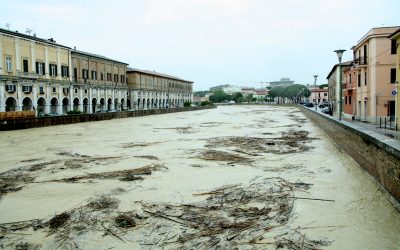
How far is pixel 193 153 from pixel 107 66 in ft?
178

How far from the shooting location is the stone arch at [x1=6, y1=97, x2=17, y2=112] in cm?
3975

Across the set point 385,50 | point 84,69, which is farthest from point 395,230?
point 84,69

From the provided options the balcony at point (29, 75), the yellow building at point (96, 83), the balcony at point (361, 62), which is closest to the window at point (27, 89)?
the balcony at point (29, 75)

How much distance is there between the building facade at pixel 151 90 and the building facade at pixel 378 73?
5194 cm

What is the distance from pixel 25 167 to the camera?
43.8ft

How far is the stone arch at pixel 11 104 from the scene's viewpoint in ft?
130

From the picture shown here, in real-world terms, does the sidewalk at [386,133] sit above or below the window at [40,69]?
below

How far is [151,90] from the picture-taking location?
274 ft

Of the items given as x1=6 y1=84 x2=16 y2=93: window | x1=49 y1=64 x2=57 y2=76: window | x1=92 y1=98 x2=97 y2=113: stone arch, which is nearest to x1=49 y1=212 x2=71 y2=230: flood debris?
x1=6 y1=84 x2=16 y2=93: window

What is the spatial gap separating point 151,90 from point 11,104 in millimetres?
44566

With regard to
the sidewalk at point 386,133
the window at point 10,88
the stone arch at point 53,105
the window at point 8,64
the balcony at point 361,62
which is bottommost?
the sidewalk at point 386,133

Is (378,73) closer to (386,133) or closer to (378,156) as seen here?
(386,133)

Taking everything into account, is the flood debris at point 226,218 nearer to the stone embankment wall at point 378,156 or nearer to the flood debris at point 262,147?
the stone embankment wall at point 378,156

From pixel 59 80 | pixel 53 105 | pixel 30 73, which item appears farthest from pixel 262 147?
pixel 59 80
